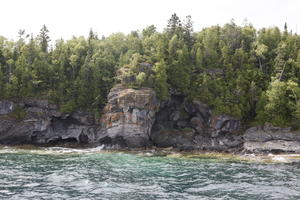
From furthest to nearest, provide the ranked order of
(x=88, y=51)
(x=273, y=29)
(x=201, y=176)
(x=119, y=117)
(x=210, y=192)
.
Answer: (x=273, y=29)
(x=88, y=51)
(x=119, y=117)
(x=201, y=176)
(x=210, y=192)

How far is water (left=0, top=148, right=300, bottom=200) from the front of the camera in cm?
2894

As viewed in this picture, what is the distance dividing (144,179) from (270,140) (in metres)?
43.2

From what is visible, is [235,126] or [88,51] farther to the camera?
[88,51]

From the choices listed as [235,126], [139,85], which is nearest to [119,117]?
[139,85]

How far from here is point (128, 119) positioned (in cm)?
7012

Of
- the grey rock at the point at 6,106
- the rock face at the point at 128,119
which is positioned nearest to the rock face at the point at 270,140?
the rock face at the point at 128,119

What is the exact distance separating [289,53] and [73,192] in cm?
7697

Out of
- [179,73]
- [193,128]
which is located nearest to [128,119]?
[193,128]

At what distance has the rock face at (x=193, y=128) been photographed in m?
72.8

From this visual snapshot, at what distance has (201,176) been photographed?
3841cm

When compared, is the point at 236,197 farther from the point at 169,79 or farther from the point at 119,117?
the point at 169,79

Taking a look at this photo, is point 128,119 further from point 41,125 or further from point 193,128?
point 41,125

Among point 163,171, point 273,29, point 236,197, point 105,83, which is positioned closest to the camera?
point 236,197

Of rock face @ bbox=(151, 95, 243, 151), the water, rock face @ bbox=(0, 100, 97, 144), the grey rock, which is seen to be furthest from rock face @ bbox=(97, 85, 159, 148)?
the grey rock
